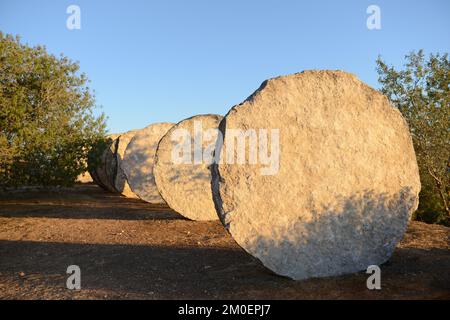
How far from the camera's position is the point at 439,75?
33.8 ft

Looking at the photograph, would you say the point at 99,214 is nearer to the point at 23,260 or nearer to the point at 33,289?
the point at 23,260

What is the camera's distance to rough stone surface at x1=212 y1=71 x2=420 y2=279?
446cm

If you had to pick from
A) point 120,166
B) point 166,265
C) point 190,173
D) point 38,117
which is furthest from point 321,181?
point 120,166

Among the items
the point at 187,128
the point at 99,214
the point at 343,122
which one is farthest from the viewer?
the point at 99,214

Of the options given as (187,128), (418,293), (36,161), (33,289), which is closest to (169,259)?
(33,289)

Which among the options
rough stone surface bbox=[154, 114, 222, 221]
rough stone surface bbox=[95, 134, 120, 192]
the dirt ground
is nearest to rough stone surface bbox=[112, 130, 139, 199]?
rough stone surface bbox=[95, 134, 120, 192]

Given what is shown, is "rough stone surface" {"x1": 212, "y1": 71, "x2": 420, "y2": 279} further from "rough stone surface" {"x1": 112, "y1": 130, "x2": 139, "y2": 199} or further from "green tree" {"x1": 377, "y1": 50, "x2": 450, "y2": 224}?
"rough stone surface" {"x1": 112, "y1": 130, "x2": 139, "y2": 199}

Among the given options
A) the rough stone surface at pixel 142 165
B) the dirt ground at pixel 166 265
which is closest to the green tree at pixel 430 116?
the dirt ground at pixel 166 265

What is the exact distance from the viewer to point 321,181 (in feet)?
15.2

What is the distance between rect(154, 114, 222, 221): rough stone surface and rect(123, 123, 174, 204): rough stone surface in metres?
3.15
